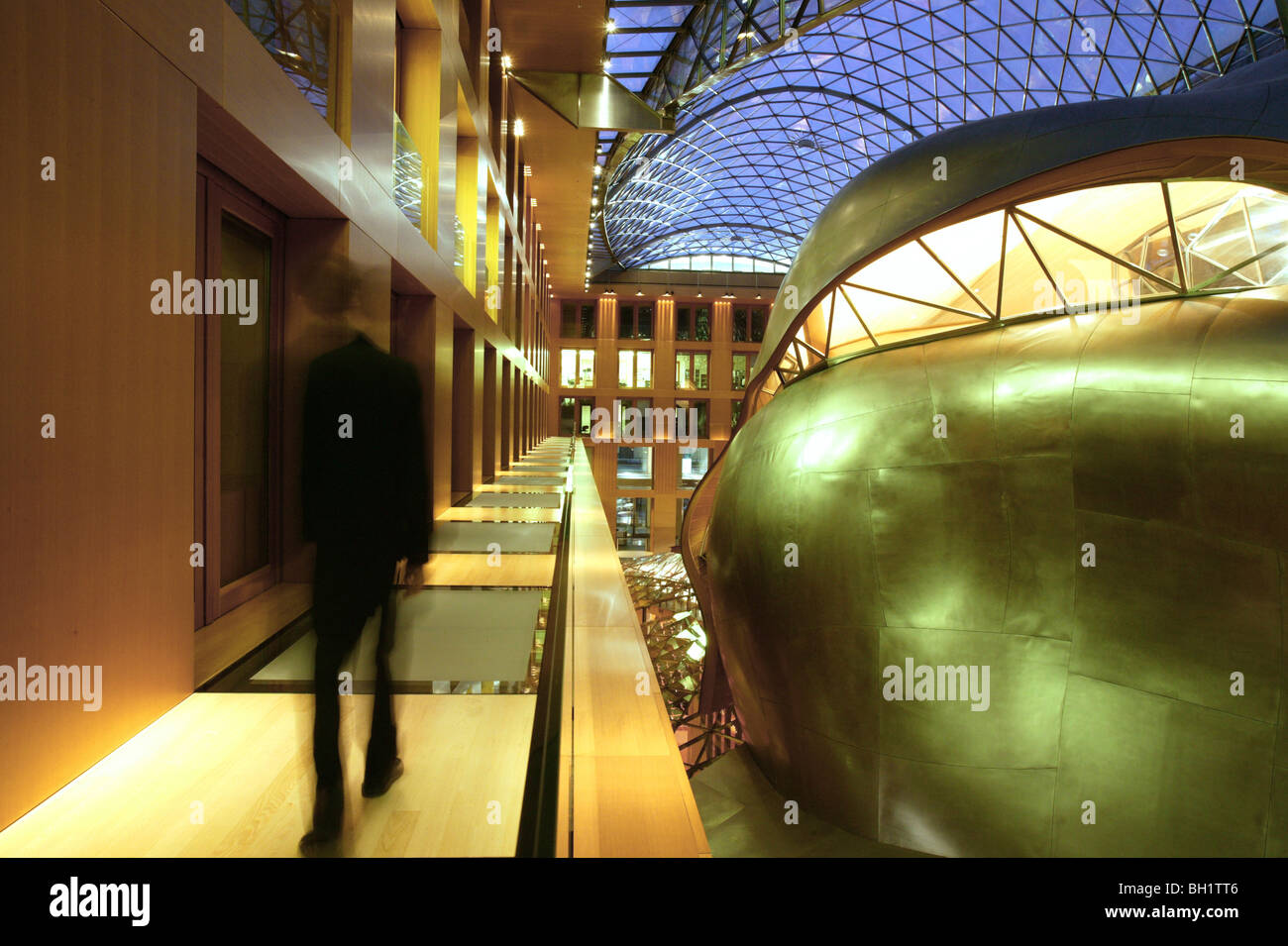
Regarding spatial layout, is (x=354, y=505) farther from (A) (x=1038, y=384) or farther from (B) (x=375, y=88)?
(A) (x=1038, y=384)

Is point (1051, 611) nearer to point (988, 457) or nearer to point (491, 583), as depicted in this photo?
point (988, 457)

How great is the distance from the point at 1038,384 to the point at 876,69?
31549 millimetres

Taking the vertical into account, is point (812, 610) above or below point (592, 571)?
below

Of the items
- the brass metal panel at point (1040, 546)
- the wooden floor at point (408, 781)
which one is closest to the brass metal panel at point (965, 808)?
the brass metal panel at point (1040, 546)

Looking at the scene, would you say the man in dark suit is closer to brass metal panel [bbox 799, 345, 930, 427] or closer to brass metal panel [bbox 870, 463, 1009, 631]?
brass metal panel [bbox 870, 463, 1009, 631]

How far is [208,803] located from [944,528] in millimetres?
8177

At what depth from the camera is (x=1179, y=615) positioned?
22.8 ft

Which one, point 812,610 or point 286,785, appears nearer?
point 286,785

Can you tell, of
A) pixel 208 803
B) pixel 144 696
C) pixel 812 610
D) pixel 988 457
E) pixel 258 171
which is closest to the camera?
pixel 208 803

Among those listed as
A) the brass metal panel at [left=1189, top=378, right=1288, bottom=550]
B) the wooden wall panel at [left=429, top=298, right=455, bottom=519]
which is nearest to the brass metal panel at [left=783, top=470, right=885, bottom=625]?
the brass metal panel at [left=1189, top=378, right=1288, bottom=550]

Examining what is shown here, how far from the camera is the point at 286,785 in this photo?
3035 millimetres

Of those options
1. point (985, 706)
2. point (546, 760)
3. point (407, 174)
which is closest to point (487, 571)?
point (546, 760)

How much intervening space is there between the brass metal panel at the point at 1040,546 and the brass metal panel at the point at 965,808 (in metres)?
1.84
